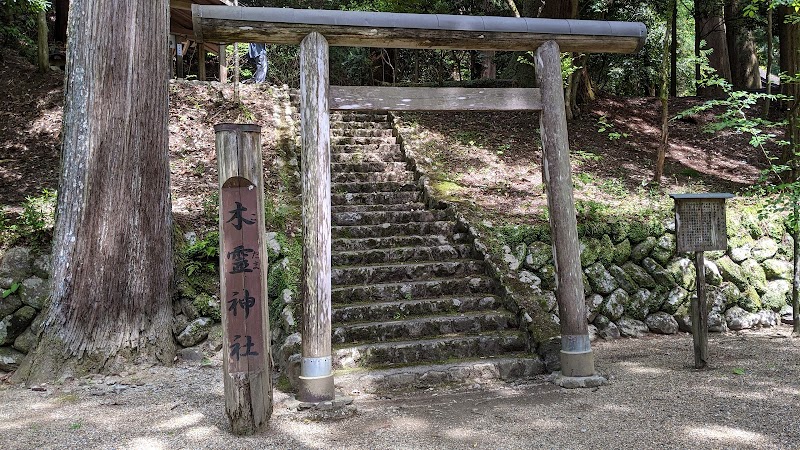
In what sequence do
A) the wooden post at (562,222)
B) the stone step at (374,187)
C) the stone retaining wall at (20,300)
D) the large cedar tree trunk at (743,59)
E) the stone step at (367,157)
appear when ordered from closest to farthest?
the wooden post at (562,222), the stone retaining wall at (20,300), the stone step at (374,187), the stone step at (367,157), the large cedar tree trunk at (743,59)

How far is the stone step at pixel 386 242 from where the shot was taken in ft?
23.1

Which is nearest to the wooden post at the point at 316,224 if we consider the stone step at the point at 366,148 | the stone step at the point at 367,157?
the stone step at the point at 367,157

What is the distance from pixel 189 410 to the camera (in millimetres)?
4668

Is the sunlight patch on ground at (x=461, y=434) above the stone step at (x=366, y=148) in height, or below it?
below

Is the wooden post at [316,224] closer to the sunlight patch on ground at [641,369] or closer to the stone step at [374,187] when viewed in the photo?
the sunlight patch on ground at [641,369]

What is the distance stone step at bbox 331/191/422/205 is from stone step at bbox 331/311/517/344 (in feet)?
7.97

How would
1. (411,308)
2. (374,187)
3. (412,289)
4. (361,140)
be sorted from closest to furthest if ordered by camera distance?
(411,308) < (412,289) < (374,187) < (361,140)

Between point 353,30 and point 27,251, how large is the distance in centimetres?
393

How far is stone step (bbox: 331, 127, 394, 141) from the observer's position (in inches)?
383

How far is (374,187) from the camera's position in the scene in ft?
27.4

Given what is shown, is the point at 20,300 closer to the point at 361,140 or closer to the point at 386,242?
the point at 386,242

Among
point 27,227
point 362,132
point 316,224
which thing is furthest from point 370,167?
point 27,227

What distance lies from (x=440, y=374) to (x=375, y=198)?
329 cm

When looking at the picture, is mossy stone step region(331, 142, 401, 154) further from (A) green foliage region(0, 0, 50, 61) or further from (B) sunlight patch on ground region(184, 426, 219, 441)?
(A) green foliage region(0, 0, 50, 61)
